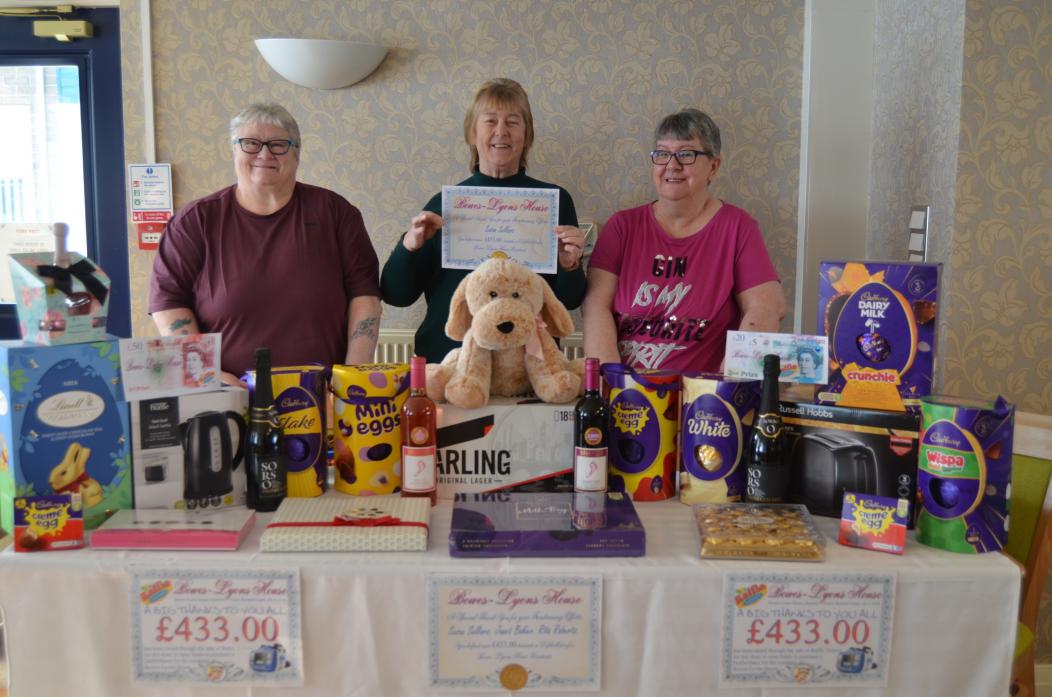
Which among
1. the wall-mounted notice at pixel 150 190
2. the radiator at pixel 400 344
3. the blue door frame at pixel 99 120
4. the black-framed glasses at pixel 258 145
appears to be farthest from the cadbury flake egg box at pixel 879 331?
the blue door frame at pixel 99 120

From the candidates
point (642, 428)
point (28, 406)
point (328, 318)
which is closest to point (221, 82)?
point (328, 318)

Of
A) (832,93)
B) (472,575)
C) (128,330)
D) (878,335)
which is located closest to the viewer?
(472,575)

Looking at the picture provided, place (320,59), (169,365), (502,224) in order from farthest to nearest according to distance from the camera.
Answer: (320,59) → (502,224) → (169,365)

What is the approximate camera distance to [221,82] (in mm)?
3178

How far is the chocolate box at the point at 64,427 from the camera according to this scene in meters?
1.28

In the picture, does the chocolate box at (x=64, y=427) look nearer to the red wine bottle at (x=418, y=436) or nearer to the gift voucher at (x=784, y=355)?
the red wine bottle at (x=418, y=436)

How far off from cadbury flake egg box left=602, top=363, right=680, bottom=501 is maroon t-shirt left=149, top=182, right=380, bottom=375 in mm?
989

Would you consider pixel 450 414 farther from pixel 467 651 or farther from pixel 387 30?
pixel 387 30

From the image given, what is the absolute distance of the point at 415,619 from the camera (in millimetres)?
1243

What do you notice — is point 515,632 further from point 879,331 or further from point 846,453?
point 879,331

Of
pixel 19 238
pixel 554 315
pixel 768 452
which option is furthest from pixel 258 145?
pixel 19 238

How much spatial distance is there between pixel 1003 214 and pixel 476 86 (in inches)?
72.3

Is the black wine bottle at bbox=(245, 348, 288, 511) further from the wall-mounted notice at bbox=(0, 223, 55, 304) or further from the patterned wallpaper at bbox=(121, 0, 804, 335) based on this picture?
the wall-mounted notice at bbox=(0, 223, 55, 304)

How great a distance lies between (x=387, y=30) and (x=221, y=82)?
2.18 ft
